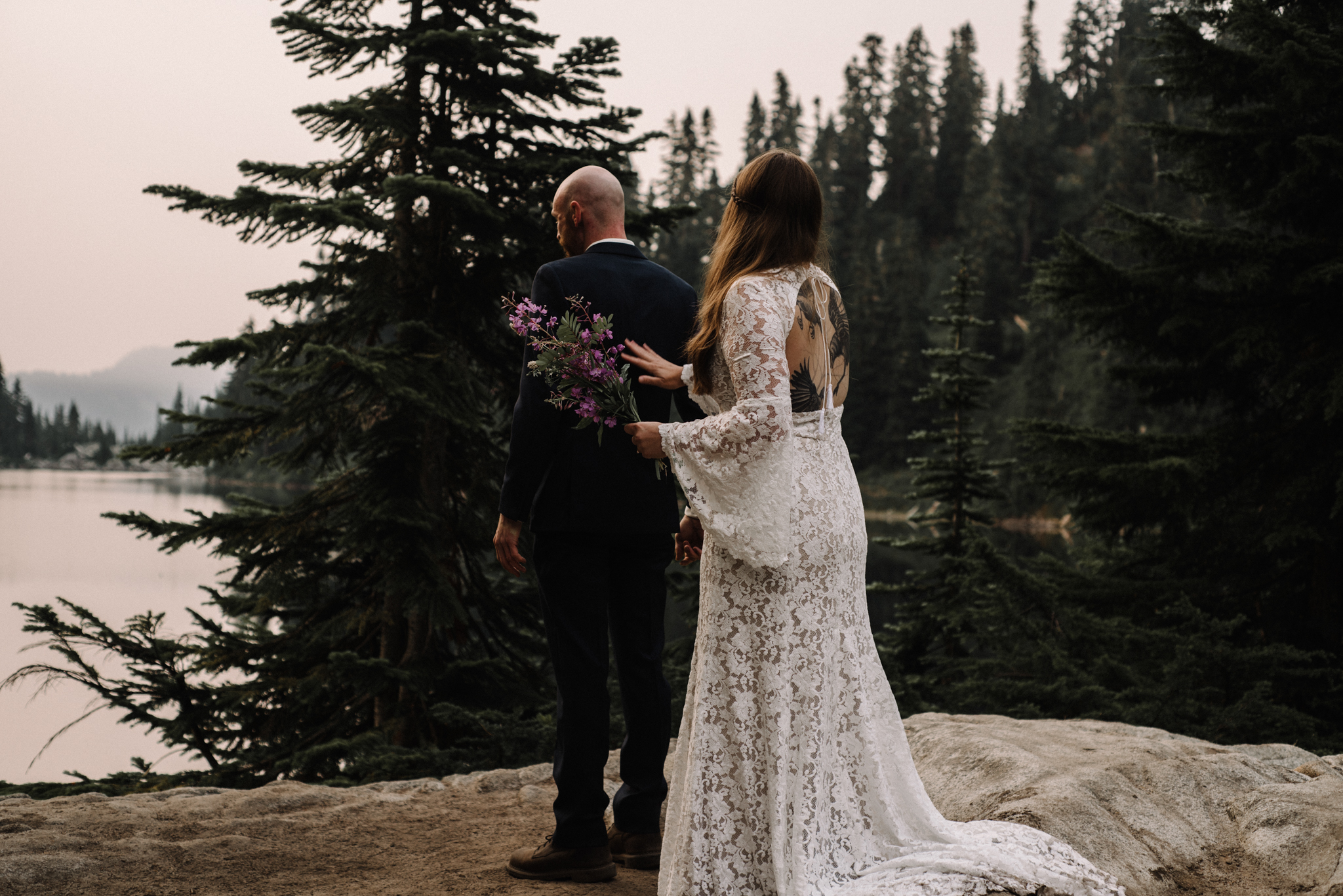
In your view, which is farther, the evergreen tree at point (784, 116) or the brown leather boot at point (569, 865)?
the evergreen tree at point (784, 116)

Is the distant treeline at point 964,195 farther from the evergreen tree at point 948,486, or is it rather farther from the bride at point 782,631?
the bride at point 782,631

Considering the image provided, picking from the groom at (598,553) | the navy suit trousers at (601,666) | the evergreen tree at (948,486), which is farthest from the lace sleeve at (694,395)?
the evergreen tree at (948,486)

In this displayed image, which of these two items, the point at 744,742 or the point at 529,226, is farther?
the point at 529,226

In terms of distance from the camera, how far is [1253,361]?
25.5 ft

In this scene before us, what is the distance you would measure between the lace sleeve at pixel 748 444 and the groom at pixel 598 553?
460mm

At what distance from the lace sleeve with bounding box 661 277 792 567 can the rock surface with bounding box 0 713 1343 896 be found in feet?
4.05

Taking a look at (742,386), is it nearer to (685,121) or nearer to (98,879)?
(98,879)

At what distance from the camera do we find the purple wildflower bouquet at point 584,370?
2.71m

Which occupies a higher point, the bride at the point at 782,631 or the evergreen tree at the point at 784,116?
the evergreen tree at the point at 784,116

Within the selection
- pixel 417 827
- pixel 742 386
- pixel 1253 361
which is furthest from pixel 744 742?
pixel 1253 361

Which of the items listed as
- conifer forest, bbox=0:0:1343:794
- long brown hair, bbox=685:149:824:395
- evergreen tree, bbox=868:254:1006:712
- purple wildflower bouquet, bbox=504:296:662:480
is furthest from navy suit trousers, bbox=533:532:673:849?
evergreen tree, bbox=868:254:1006:712

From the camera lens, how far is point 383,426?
6676 millimetres

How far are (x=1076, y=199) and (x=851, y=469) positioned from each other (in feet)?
185

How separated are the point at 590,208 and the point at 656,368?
30.9 inches
